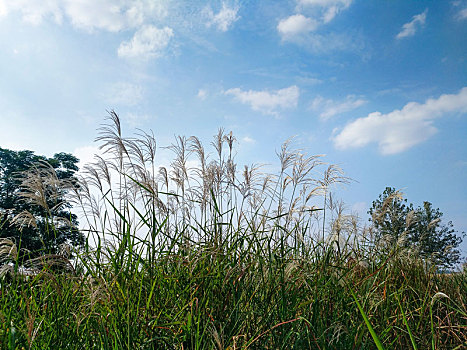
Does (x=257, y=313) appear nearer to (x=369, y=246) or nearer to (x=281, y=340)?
(x=281, y=340)

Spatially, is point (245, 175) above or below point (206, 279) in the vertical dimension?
above

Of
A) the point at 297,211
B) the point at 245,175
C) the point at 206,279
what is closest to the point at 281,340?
the point at 206,279

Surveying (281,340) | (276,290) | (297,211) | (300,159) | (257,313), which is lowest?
(281,340)

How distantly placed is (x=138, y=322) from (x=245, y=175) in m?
2.10

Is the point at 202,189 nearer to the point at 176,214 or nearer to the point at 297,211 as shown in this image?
the point at 176,214

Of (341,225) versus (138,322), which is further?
(341,225)

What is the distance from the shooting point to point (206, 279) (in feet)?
8.26

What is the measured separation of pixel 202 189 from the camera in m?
4.04

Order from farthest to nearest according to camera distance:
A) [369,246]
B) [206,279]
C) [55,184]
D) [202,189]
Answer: [369,246]
[202,189]
[55,184]
[206,279]

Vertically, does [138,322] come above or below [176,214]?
below

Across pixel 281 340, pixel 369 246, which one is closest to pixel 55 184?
pixel 281 340

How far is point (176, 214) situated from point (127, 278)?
161cm

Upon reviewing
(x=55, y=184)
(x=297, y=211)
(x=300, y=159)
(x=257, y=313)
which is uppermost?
(x=300, y=159)

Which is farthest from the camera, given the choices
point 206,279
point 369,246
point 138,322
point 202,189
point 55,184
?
point 369,246
